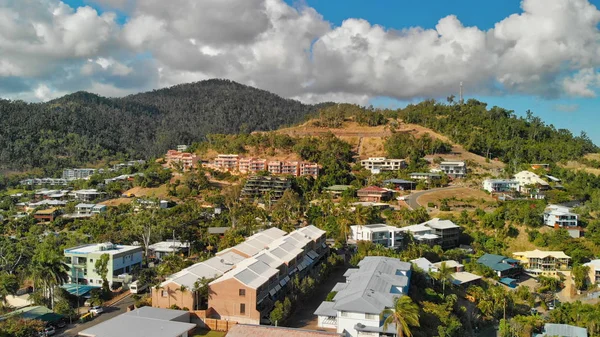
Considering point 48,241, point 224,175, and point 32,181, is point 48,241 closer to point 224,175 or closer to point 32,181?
point 224,175

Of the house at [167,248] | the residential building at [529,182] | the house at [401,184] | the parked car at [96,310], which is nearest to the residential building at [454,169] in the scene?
the house at [401,184]

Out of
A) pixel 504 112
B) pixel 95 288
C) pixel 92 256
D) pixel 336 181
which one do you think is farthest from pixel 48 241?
pixel 504 112

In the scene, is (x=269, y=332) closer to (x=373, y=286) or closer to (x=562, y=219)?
(x=373, y=286)

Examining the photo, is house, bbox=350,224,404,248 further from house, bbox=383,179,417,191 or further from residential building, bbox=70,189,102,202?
residential building, bbox=70,189,102,202

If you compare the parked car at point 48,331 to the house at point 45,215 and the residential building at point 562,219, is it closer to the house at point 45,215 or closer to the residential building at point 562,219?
the house at point 45,215

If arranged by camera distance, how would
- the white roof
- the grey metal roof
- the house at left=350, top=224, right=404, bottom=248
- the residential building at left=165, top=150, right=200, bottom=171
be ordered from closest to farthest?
the grey metal roof, the white roof, the house at left=350, top=224, right=404, bottom=248, the residential building at left=165, top=150, right=200, bottom=171

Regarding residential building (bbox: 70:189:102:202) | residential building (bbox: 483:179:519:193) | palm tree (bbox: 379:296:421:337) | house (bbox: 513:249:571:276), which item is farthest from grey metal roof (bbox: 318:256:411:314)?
residential building (bbox: 70:189:102:202)

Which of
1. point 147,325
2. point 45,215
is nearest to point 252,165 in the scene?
point 45,215
